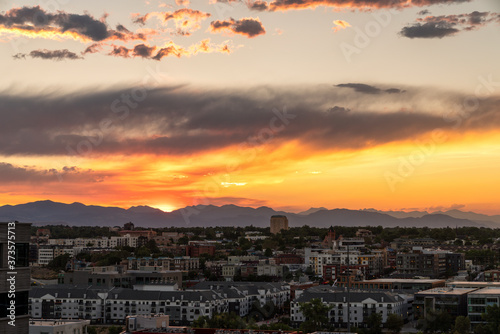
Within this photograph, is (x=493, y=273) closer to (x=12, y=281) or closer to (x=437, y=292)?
(x=437, y=292)

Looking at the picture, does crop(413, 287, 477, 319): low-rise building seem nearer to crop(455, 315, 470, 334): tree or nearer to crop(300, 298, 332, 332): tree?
crop(455, 315, 470, 334): tree

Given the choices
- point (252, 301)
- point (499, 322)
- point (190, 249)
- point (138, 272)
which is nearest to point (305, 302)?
point (252, 301)

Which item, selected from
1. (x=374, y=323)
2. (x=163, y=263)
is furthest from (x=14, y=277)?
(x=163, y=263)

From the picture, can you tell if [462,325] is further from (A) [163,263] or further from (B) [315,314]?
(A) [163,263]

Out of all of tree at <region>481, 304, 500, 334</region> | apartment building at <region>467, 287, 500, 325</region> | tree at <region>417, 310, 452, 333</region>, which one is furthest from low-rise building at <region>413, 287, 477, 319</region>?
tree at <region>481, 304, 500, 334</region>

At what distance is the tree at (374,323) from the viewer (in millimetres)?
70919

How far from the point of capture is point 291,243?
625 feet

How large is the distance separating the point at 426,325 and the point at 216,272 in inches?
2319

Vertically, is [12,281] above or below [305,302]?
above

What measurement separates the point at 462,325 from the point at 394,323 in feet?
21.5

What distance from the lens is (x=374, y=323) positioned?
72.4 metres

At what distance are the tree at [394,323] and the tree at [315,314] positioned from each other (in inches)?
209

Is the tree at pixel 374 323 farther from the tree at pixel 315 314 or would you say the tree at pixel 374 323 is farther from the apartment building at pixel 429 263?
the apartment building at pixel 429 263

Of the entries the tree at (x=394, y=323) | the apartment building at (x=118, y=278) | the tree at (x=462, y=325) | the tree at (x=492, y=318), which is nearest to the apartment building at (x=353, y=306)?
the tree at (x=394, y=323)
